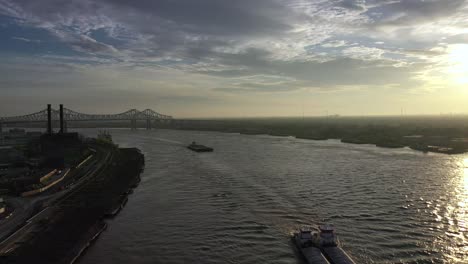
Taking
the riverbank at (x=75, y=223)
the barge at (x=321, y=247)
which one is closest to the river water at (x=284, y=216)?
the barge at (x=321, y=247)

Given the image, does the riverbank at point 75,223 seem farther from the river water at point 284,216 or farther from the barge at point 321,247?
the barge at point 321,247

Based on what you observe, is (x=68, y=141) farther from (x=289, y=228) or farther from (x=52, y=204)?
(x=289, y=228)

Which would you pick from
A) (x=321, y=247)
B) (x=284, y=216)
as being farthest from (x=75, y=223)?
(x=321, y=247)

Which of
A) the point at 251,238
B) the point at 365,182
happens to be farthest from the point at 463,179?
the point at 251,238

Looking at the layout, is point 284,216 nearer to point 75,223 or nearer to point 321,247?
point 321,247

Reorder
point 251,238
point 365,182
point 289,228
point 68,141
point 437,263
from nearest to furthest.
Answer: point 437,263, point 251,238, point 289,228, point 365,182, point 68,141

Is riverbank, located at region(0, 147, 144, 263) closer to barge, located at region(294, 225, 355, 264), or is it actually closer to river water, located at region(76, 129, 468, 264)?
river water, located at region(76, 129, 468, 264)
